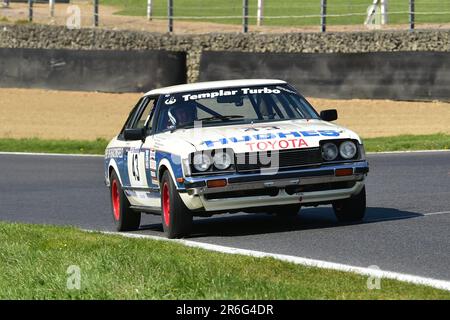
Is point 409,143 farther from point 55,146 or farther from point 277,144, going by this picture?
point 277,144

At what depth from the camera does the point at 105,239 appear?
455 inches

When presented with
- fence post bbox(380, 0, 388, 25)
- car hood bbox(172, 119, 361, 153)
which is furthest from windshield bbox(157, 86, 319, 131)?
fence post bbox(380, 0, 388, 25)

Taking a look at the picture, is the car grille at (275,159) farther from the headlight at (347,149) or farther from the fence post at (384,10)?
the fence post at (384,10)

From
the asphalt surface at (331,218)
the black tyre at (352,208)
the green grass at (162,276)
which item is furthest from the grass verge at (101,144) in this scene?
the green grass at (162,276)

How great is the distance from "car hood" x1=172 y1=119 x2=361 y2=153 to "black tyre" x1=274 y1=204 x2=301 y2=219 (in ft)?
2.18

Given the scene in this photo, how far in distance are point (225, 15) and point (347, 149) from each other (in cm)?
3033

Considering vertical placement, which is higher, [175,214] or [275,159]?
[275,159]

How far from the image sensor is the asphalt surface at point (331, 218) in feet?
33.3

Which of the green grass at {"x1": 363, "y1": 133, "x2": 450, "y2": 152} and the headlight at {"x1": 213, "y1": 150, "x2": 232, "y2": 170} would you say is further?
the green grass at {"x1": 363, "y1": 133, "x2": 450, "y2": 152}

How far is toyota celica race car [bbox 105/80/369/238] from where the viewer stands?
11.6m

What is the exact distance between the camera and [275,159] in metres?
11.6

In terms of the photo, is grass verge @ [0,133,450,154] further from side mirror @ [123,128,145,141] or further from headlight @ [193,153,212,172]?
headlight @ [193,153,212,172]

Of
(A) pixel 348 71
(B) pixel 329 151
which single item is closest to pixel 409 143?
(A) pixel 348 71

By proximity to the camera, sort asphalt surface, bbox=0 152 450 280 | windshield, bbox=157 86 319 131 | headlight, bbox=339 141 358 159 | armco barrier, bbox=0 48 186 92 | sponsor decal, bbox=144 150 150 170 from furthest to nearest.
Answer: armco barrier, bbox=0 48 186 92 < windshield, bbox=157 86 319 131 < sponsor decal, bbox=144 150 150 170 < headlight, bbox=339 141 358 159 < asphalt surface, bbox=0 152 450 280
